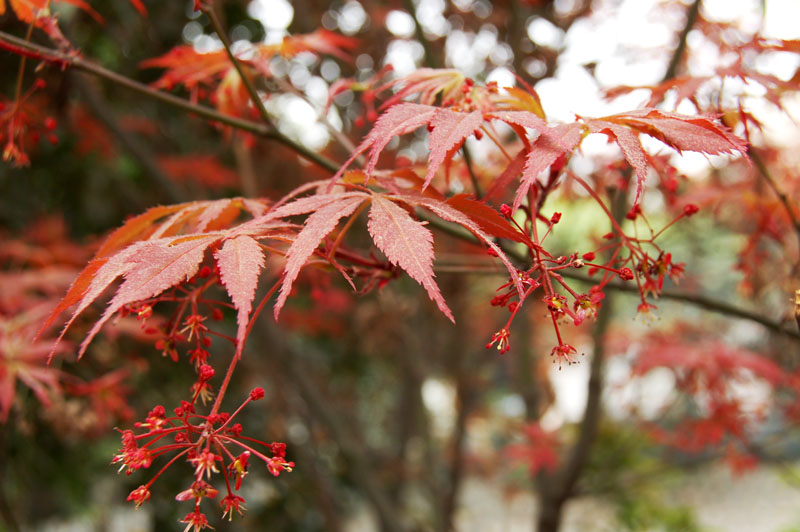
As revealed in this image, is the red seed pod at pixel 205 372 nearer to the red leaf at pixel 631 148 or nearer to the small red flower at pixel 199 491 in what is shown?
the small red flower at pixel 199 491

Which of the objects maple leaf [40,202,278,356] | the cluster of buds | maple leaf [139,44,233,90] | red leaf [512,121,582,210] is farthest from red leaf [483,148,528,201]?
maple leaf [139,44,233,90]

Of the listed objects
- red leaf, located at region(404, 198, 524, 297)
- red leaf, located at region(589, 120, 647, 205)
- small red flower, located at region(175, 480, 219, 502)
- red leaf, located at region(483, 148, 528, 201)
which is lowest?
small red flower, located at region(175, 480, 219, 502)

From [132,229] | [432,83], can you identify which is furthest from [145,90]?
[432,83]

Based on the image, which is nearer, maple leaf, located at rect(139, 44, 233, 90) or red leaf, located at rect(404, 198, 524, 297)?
red leaf, located at rect(404, 198, 524, 297)

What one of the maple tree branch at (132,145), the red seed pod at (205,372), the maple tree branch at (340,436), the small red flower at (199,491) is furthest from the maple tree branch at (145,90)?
the maple tree branch at (340,436)

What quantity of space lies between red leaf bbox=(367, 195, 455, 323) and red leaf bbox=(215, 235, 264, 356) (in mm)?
108

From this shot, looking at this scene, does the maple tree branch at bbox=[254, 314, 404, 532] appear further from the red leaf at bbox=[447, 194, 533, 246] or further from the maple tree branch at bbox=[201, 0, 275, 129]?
the red leaf at bbox=[447, 194, 533, 246]

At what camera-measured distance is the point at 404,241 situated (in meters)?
0.56

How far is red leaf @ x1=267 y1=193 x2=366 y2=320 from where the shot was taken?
506mm

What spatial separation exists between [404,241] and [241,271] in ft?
0.48

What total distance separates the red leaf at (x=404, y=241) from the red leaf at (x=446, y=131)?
0.13 ft

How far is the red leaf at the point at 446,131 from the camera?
557mm

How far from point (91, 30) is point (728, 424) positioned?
2.89m

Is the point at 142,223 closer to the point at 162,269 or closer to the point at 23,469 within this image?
the point at 162,269
